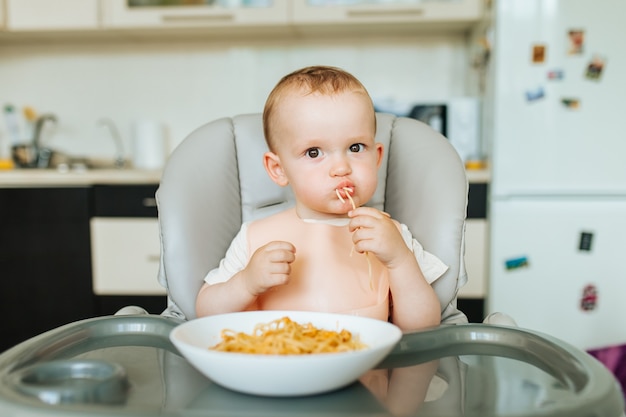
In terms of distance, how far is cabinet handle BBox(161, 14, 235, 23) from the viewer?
8.02ft

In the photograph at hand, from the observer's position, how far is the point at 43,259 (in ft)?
7.89

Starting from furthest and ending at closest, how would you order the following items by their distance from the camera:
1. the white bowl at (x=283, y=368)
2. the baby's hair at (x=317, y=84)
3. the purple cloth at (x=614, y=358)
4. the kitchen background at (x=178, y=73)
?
the kitchen background at (x=178, y=73) < the purple cloth at (x=614, y=358) < the baby's hair at (x=317, y=84) < the white bowl at (x=283, y=368)

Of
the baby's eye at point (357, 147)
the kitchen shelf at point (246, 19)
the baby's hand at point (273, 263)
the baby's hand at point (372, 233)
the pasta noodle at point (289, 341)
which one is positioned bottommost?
the pasta noodle at point (289, 341)

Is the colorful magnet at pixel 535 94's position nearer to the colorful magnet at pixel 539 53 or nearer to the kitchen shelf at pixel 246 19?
the colorful magnet at pixel 539 53

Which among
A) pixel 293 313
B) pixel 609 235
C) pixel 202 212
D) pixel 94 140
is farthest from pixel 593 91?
pixel 94 140

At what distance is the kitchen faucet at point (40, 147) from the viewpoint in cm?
274

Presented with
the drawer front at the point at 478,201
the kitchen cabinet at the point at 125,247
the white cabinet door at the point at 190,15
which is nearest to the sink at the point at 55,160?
the kitchen cabinet at the point at 125,247

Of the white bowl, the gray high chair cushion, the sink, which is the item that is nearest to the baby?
the gray high chair cushion

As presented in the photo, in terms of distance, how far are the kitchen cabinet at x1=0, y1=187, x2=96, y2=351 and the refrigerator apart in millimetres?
1518

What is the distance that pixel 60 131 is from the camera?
2.88 m

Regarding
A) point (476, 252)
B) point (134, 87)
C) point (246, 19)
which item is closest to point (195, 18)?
point (246, 19)

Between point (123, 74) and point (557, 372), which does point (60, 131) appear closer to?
point (123, 74)

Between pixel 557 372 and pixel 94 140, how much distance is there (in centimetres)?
257

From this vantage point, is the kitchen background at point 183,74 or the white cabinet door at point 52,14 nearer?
the white cabinet door at point 52,14
